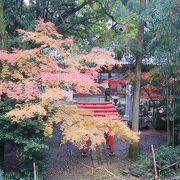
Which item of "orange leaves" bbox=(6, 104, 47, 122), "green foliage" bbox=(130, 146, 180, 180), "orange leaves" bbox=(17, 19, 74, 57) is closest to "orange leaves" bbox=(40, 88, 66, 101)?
"orange leaves" bbox=(6, 104, 47, 122)

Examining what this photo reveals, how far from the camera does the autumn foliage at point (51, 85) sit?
27.5 feet

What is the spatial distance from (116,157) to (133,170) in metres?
1.58

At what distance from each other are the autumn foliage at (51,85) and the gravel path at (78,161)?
219cm

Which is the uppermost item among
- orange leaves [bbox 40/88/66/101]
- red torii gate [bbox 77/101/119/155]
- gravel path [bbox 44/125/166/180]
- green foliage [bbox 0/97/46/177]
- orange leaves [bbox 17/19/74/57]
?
orange leaves [bbox 17/19/74/57]

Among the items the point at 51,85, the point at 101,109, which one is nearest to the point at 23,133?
the point at 51,85

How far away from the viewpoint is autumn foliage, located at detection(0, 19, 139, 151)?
839 cm

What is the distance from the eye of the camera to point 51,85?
858 centimetres

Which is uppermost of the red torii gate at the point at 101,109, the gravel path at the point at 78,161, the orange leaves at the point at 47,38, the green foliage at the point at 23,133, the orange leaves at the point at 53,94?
the orange leaves at the point at 47,38

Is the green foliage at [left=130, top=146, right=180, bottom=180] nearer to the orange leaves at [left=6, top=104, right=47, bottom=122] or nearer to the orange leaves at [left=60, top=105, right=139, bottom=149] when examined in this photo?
the orange leaves at [left=60, top=105, right=139, bottom=149]

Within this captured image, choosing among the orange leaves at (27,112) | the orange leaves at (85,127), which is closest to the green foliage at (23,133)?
the orange leaves at (27,112)

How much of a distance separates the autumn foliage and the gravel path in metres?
2.19

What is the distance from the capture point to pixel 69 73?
8719mm

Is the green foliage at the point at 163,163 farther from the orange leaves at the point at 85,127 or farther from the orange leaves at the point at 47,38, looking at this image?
the orange leaves at the point at 47,38

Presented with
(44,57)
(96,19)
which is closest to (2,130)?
(44,57)
